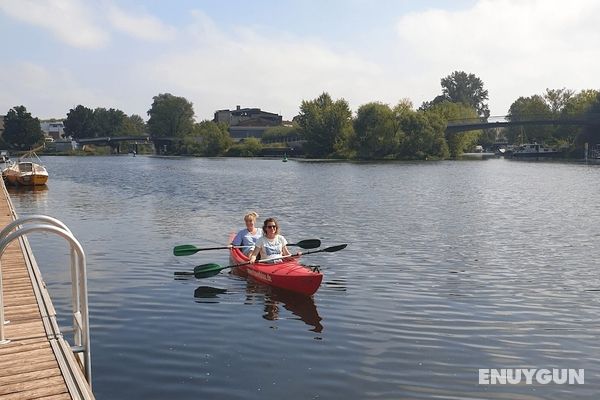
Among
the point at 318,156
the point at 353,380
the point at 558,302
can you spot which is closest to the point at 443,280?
the point at 558,302

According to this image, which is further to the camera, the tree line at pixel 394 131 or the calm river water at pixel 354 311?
the tree line at pixel 394 131

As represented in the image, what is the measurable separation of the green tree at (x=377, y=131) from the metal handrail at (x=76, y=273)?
99.6m

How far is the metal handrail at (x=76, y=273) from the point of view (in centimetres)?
802

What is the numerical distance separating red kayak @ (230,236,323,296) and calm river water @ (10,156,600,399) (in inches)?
13.1

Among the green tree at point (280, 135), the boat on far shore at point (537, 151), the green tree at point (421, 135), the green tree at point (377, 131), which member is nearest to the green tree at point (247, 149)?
the green tree at point (280, 135)

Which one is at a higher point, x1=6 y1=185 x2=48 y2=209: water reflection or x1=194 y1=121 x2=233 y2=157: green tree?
x1=194 y1=121 x2=233 y2=157: green tree

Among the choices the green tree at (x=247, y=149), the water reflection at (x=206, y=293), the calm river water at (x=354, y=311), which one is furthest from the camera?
the green tree at (x=247, y=149)

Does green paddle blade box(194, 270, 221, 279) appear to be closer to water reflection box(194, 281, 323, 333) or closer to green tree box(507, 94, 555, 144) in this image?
water reflection box(194, 281, 323, 333)

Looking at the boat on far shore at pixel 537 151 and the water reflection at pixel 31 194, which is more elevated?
the boat on far shore at pixel 537 151

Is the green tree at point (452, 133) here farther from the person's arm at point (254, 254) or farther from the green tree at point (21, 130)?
the green tree at point (21, 130)

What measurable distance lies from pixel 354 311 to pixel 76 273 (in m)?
6.59

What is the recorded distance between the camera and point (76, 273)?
9.41 metres

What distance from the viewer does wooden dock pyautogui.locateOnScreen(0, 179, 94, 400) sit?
23.7 ft

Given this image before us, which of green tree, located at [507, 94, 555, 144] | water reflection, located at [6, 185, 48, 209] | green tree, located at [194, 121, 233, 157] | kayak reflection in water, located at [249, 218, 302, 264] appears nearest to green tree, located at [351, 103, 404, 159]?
green tree, located at [507, 94, 555, 144]
